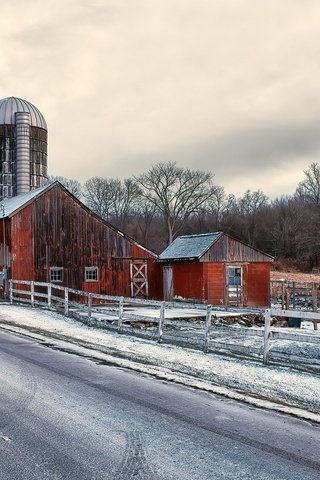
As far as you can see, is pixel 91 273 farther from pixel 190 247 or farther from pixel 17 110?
pixel 17 110

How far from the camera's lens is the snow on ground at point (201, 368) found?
853cm

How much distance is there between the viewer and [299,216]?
75562 millimetres

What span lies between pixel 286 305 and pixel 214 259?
444cm

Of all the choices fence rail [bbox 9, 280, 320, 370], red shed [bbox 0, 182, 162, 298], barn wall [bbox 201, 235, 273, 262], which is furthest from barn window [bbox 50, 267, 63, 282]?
barn wall [bbox 201, 235, 273, 262]

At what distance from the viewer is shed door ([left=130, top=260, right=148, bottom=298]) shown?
104 ft

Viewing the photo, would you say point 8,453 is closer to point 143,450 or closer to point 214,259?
point 143,450

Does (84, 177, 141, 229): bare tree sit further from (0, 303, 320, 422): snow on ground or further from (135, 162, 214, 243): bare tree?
(0, 303, 320, 422): snow on ground

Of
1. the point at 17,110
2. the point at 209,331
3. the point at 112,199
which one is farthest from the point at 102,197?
the point at 209,331

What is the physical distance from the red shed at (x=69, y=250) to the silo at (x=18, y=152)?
1024 centimetres

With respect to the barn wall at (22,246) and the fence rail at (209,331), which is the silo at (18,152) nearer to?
the barn wall at (22,246)

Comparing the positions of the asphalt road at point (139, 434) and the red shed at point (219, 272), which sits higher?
the red shed at point (219, 272)

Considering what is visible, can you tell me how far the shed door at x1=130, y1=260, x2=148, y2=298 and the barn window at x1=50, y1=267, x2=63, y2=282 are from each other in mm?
4231

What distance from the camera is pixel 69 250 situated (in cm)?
3009

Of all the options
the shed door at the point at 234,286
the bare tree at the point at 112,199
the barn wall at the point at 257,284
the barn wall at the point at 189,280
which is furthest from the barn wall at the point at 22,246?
the bare tree at the point at 112,199
